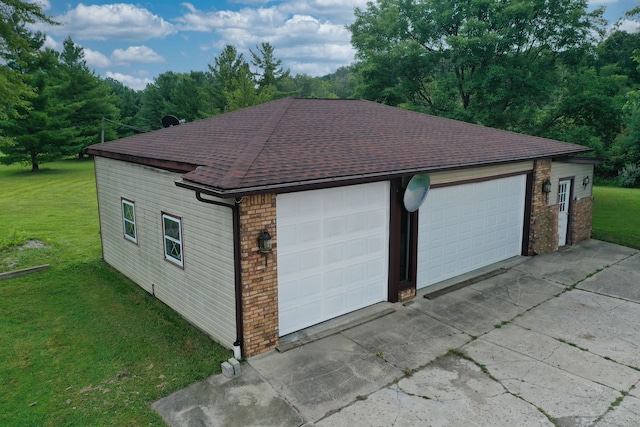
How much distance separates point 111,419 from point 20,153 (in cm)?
3410

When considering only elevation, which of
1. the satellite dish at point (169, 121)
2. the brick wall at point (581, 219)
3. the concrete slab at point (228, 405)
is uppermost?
the satellite dish at point (169, 121)

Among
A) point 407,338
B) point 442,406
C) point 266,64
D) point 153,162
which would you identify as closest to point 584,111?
point 407,338

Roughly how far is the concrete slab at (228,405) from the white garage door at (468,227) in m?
4.74

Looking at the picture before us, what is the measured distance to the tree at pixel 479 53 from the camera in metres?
19.6

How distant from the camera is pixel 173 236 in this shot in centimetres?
841

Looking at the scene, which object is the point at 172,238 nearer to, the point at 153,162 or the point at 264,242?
the point at 153,162

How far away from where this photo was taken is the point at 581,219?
1305 cm

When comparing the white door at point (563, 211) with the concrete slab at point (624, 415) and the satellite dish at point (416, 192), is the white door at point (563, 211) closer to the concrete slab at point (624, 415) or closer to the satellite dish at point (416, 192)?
the satellite dish at point (416, 192)

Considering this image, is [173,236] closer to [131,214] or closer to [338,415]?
[131,214]

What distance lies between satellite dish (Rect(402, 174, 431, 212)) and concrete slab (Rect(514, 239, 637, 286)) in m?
3.90

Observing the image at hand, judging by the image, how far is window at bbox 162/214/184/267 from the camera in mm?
8164

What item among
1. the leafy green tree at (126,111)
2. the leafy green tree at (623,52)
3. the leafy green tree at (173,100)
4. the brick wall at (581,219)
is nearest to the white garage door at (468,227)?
the brick wall at (581,219)

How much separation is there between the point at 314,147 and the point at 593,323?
19.1ft

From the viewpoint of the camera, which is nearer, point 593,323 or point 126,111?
point 593,323
